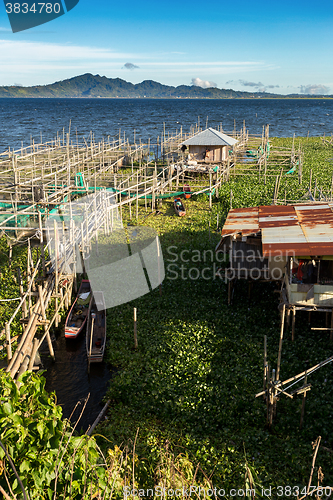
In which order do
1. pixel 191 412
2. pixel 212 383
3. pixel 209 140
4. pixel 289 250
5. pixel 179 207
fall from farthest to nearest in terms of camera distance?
1. pixel 209 140
2. pixel 179 207
3. pixel 289 250
4. pixel 212 383
5. pixel 191 412

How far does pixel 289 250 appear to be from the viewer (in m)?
14.3

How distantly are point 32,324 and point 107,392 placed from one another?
3600 millimetres

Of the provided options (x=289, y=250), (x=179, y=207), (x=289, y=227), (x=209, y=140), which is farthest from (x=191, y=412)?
(x=209, y=140)

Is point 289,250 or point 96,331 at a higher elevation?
point 289,250

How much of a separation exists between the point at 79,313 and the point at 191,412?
7856mm

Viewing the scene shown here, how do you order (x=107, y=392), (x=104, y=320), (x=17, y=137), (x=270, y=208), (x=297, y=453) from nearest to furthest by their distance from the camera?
1. (x=297, y=453)
2. (x=107, y=392)
3. (x=104, y=320)
4. (x=270, y=208)
5. (x=17, y=137)

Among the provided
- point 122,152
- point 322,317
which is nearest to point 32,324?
point 322,317

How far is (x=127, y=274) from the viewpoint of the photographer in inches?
805

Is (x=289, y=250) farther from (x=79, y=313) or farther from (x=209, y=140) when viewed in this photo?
(x=209, y=140)

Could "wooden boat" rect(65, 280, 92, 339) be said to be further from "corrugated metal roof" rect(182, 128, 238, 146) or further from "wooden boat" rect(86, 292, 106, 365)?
"corrugated metal roof" rect(182, 128, 238, 146)

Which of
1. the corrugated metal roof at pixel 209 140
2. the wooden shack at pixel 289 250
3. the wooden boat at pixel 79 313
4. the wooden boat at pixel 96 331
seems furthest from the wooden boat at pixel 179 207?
the wooden boat at pixel 96 331

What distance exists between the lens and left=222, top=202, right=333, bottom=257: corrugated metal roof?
14.5 metres

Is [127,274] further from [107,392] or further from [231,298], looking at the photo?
[107,392]

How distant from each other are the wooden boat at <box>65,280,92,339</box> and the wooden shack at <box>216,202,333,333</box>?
674cm
